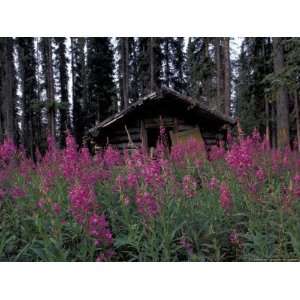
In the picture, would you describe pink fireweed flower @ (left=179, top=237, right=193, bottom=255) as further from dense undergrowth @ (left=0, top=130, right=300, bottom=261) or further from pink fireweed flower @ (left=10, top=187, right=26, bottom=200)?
pink fireweed flower @ (left=10, top=187, right=26, bottom=200)

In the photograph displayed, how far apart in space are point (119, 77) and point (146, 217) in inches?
96.5

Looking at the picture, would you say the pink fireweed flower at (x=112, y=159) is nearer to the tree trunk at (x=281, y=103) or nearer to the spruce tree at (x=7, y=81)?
the spruce tree at (x=7, y=81)

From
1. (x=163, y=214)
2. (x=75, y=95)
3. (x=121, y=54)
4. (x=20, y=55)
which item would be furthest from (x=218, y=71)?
(x=163, y=214)

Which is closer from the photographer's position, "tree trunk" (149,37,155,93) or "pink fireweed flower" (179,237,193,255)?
"pink fireweed flower" (179,237,193,255)

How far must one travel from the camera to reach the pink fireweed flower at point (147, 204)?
2604 millimetres

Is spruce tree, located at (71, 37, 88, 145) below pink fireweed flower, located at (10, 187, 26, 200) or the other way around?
the other way around

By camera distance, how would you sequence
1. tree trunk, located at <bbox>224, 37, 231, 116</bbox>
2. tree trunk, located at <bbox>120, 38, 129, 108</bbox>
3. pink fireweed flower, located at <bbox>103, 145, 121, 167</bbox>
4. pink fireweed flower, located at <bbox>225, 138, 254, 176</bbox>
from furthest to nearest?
tree trunk, located at <bbox>224, 37, 231, 116</bbox> < tree trunk, located at <bbox>120, 38, 129, 108</bbox> < pink fireweed flower, located at <bbox>103, 145, 121, 167</bbox> < pink fireweed flower, located at <bbox>225, 138, 254, 176</bbox>

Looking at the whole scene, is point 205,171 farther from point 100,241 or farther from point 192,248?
point 100,241

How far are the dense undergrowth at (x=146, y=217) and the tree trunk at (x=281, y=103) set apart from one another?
5.28 ft

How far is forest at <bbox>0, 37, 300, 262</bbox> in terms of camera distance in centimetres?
271

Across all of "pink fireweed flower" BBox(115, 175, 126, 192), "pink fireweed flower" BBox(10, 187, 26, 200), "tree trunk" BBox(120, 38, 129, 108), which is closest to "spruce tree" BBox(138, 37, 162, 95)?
"tree trunk" BBox(120, 38, 129, 108)

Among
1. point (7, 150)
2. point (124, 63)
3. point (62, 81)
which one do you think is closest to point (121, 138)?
point (124, 63)

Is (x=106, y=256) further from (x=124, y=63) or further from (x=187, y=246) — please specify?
(x=124, y=63)
